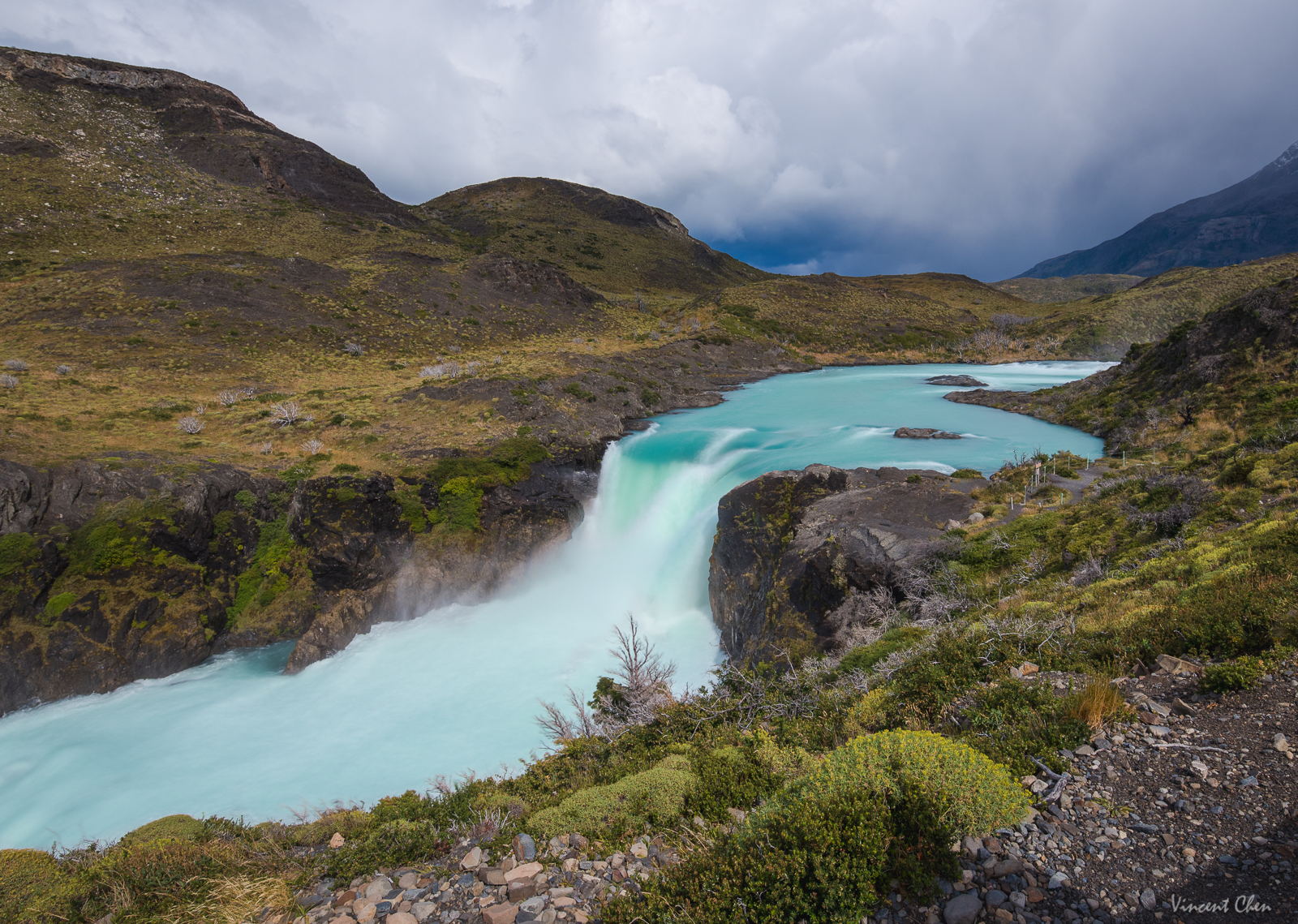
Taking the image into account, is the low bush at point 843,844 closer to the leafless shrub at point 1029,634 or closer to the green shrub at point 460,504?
the leafless shrub at point 1029,634

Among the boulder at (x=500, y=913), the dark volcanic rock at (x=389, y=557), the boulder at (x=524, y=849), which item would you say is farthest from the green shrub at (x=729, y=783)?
the dark volcanic rock at (x=389, y=557)

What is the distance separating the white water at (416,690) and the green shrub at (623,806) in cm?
770

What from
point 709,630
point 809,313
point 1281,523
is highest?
point 809,313

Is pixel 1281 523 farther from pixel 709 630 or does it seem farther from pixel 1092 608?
pixel 709 630

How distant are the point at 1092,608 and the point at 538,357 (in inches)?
1788

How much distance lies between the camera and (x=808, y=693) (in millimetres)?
8961

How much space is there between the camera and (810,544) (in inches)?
595

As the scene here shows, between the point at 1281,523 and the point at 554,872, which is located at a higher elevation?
the point at 1281,523

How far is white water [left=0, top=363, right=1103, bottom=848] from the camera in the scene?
45.6 feet

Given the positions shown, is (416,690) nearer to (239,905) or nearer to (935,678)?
(239,905)

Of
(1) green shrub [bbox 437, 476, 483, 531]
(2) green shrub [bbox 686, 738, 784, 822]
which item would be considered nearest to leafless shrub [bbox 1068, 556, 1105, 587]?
(2) green shrub [bbox 686, 738, 784, 822]

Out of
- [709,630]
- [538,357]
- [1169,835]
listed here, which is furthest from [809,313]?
A: [1169,835]

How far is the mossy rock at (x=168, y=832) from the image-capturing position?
23.5 ft

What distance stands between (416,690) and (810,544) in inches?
548
